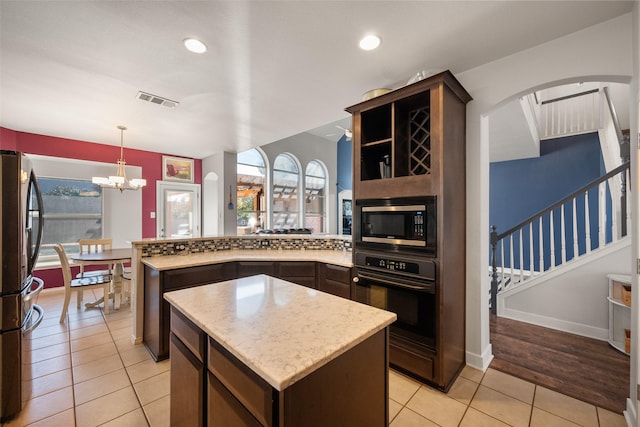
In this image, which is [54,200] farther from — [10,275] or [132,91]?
[10,275]

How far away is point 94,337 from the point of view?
2.82 metres

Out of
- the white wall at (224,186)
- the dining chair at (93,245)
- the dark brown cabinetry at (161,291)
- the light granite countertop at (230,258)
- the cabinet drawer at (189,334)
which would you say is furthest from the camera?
the white wall at (224,186)

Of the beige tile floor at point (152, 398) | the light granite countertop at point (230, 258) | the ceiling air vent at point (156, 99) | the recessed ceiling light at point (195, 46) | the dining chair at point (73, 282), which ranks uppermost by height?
the ceiling air vent at point (156, 99)

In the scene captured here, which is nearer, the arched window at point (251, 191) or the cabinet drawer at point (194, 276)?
the cabinet drawer at point (194, 276)

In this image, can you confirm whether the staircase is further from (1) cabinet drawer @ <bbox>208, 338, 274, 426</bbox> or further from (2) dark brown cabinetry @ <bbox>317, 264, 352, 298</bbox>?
(1) cabinet drawer @ <bbox>208, 338, 274, 426</bbox>

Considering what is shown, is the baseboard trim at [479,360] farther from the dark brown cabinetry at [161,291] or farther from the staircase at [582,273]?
the dark brown cabinetry at [161,291]

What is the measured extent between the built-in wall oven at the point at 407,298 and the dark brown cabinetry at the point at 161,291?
1.53 m

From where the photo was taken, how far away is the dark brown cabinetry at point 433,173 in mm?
1919

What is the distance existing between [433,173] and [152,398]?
8.65 feet

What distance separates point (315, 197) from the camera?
8766mm

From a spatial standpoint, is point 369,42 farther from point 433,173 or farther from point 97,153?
point 97,153

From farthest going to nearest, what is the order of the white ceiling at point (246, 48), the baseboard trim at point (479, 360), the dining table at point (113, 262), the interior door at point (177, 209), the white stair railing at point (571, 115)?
the interior door at point (177, 209) → the white stair railing at point (571, 115) → the dining table at point (113, 262) → the baseboard trim at point (479, 360) → the white ceiling at point (246, 48)

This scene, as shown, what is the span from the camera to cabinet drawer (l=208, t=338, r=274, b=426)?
2.57ft

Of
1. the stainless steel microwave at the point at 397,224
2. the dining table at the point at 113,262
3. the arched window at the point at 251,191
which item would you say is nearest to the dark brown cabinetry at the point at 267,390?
the stainless steel microwave at the point at 397,224
